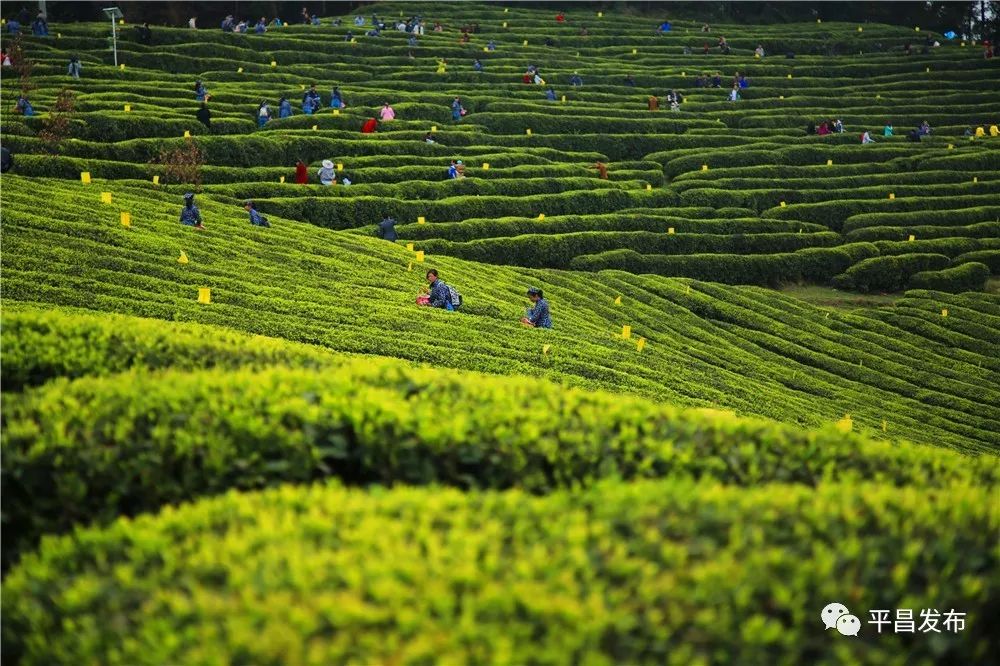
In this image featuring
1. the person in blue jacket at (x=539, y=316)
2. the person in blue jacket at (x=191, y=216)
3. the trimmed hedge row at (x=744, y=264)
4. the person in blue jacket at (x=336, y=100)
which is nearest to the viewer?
the person in blue jacket at (x=539, y=316)

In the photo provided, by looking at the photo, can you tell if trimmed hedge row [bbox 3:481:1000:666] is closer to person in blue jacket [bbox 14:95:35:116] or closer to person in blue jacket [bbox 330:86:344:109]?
person in blue jacket [bbox 14:95:35:116]

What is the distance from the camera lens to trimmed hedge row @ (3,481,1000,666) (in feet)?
17.7

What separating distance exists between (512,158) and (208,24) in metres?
34.2

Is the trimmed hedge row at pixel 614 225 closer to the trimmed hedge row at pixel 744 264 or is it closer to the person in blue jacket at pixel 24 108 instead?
the trimmed hedge row at pixel 744 264

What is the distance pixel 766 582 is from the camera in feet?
19.3

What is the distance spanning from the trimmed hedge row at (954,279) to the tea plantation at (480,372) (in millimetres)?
125

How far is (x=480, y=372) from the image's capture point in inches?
668

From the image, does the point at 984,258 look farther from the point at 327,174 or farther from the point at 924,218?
the point at 327,174

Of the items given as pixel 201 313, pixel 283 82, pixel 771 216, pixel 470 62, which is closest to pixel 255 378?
pixel 201 313

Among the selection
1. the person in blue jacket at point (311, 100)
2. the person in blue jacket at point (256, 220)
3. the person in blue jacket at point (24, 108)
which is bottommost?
the person in blue jacket at point (256, 220)

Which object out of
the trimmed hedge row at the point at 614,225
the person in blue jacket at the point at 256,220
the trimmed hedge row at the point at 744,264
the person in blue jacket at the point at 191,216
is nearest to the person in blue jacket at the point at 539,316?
the person in blue jacket at the point at 191,216

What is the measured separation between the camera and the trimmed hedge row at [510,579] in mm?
5395

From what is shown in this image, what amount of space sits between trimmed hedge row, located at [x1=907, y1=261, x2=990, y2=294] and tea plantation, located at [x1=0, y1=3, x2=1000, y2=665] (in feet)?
0.41

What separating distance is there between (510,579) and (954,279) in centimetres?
3897
